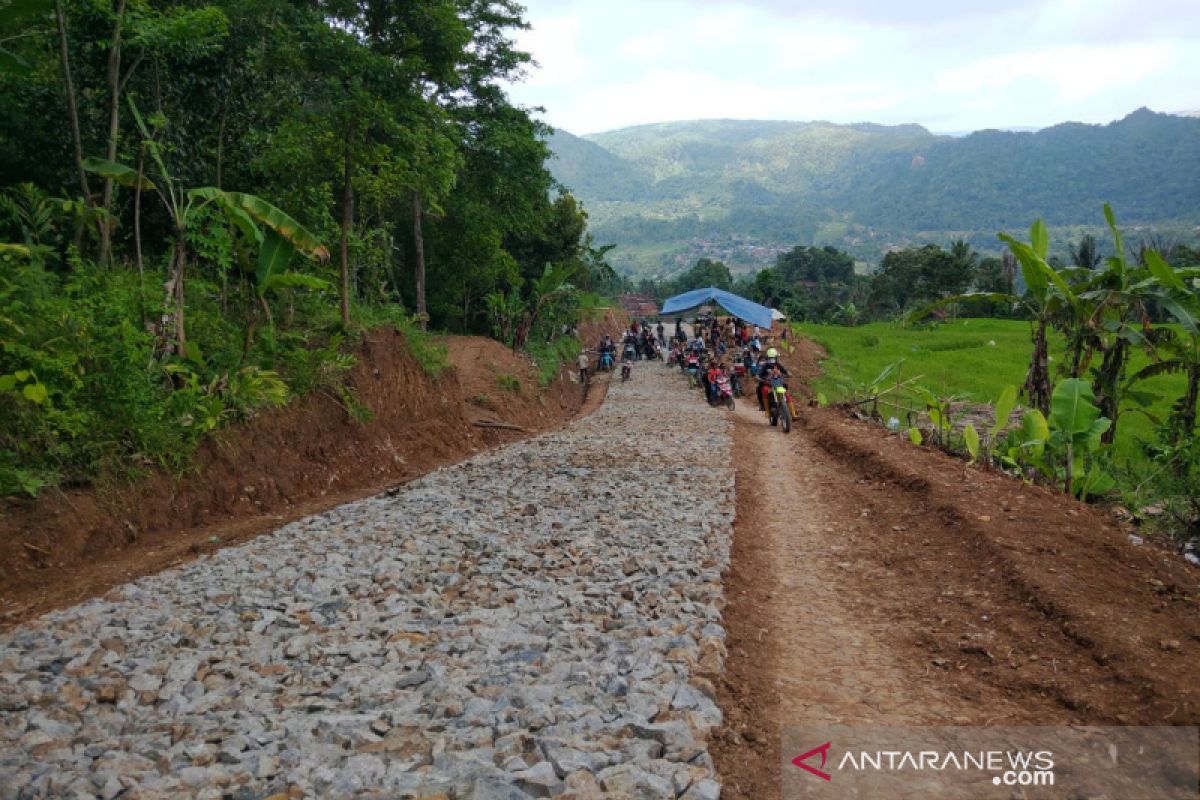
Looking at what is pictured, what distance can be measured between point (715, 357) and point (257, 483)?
83.6ft

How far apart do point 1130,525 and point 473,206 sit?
20608mm

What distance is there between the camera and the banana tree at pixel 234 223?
10812 millimetres

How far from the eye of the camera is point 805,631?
6.55 meters

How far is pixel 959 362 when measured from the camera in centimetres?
3189

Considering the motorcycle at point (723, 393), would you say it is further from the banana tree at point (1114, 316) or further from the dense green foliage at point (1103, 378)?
the banana tree at point (1114, 316)

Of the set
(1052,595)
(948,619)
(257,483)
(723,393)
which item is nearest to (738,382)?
(723,393)

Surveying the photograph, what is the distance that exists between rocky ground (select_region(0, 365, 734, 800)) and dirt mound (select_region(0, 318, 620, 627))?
1106 millimetres

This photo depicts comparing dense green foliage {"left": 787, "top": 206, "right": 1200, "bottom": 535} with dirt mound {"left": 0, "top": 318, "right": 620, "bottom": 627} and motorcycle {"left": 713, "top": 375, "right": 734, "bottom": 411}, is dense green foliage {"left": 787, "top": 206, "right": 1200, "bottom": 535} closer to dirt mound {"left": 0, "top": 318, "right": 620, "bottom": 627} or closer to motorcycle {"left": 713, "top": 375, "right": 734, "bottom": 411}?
motorcycle {"left": 713, "top": 375, "right": 734, "bottom": 411}

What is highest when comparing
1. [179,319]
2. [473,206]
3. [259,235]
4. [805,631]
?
[473,206]

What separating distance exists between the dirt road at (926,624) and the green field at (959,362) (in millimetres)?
7535

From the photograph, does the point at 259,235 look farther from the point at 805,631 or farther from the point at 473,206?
the point at 473,206

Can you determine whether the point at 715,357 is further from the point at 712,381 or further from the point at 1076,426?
the point at 1076,426

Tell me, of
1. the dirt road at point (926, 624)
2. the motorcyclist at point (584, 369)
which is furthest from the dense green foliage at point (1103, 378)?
the motorcyclist at point (584, 369)

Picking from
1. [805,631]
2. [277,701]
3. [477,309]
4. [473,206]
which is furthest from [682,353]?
[277,701]
